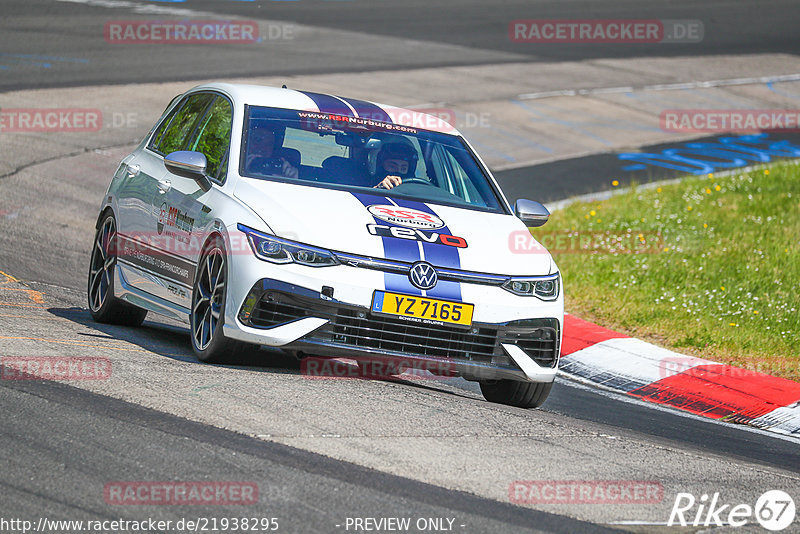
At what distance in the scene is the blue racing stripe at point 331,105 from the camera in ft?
27.2

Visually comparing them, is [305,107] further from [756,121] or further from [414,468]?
[756,121]

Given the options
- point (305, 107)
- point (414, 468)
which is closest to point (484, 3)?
point (305, 107)

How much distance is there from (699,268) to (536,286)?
548 centimetres

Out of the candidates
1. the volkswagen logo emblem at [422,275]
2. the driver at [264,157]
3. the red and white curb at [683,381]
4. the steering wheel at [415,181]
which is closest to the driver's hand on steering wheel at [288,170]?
the driver at [264,157]

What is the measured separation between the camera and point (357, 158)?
26.1 ft

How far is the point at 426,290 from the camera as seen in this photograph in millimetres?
6902

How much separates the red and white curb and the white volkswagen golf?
168 cm

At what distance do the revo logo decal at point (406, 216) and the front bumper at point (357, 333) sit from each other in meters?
0.64

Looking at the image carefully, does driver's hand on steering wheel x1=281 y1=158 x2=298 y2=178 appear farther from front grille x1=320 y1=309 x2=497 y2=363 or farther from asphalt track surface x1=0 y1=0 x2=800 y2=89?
asphalt track surface x1=0 y1=0 x2=800 y2=89

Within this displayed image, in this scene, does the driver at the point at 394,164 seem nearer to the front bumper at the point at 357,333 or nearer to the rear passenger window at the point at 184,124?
the front bumper at the point at 357,333

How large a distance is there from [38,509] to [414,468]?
1658 millimetres

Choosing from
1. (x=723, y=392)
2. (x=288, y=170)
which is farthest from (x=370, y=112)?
(x=723, y=392)

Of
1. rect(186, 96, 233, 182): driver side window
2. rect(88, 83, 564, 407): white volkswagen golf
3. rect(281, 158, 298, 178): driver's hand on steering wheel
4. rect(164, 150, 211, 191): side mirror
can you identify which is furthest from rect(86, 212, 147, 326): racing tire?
rect(281, 158, 298, 178): driver's hand on steering wheel

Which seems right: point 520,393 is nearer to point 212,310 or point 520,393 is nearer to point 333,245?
point 333,245
